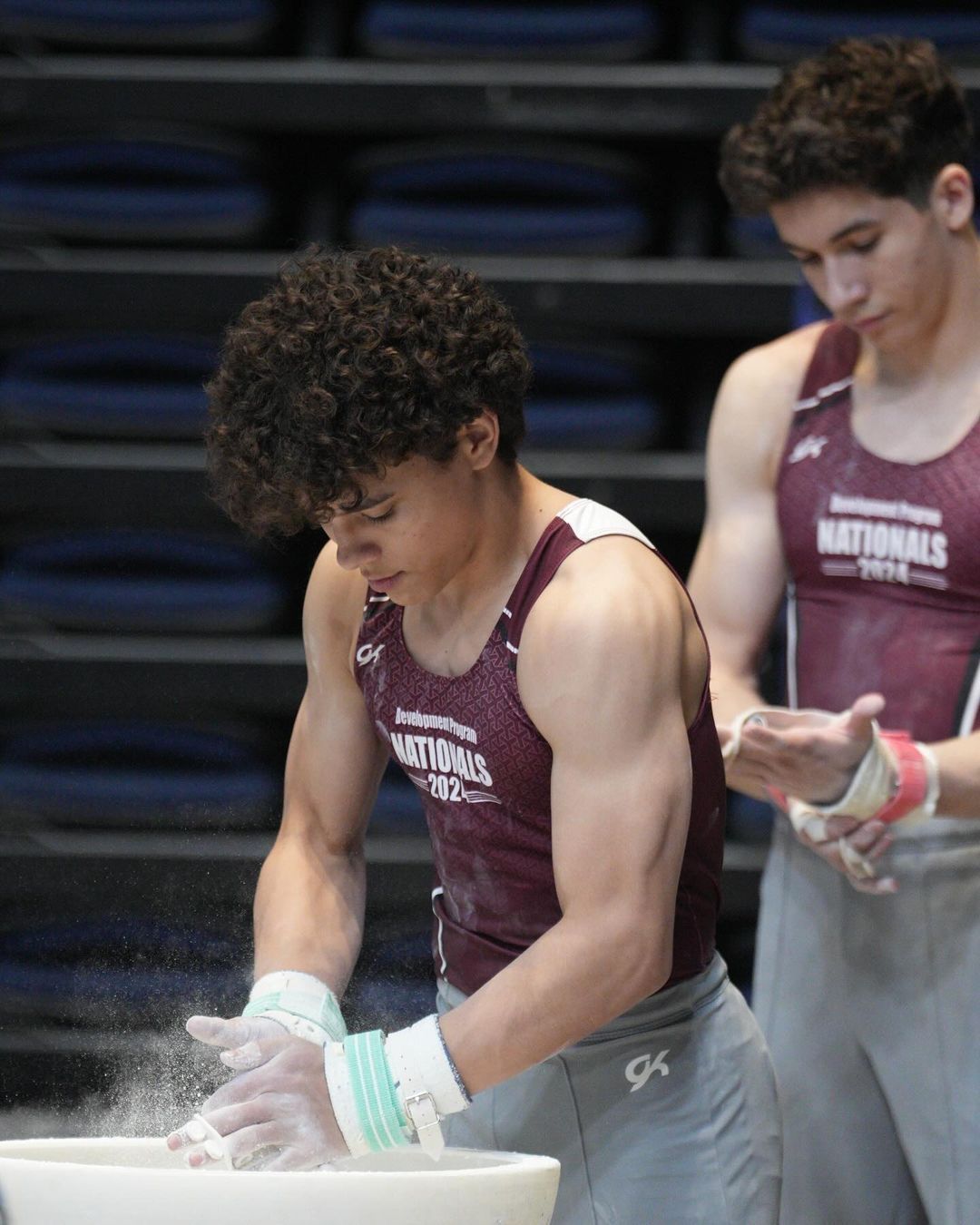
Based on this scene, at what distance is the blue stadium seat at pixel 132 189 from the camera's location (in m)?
3.07

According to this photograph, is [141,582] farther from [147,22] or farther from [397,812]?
[147,22]

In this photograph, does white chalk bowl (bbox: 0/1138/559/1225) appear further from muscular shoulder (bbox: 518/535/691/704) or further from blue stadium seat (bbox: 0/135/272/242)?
blue stadium seat (bbox: 0/135/272/242)

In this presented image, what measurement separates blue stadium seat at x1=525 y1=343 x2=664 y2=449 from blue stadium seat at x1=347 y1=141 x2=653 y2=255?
20 centimetres

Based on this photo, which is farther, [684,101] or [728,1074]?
[684,101]

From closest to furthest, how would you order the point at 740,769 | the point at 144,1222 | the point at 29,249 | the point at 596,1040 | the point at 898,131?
the point at 144,1222
the point at 596,1040
the point at 740,769
the point at 898,131
the point at 29,249

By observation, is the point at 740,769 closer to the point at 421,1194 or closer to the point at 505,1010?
the point at 505,1010

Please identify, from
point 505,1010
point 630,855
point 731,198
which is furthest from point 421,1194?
point 731,198

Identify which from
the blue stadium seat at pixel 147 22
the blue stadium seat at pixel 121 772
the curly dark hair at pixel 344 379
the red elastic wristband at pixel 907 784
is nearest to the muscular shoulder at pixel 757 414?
the red elastic wristband at pixel 907 784

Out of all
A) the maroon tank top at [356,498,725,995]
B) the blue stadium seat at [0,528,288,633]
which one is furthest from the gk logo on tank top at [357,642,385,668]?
the blue stadium seat at [0,528,288,633]

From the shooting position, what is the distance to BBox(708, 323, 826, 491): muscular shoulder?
7.05 ft

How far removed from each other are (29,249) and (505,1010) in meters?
2.24

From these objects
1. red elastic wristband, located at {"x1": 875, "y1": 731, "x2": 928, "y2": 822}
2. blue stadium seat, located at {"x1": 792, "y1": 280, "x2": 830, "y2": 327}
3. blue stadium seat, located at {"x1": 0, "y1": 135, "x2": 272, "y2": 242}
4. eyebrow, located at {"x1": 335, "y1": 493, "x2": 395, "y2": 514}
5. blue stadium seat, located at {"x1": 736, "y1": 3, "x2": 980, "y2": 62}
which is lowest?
red elastic wristband, located at {"x1": 875, "y1": 731, "x2": 928, "y2": 822}

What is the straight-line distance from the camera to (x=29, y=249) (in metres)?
3.12

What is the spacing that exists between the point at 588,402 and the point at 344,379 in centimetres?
182
